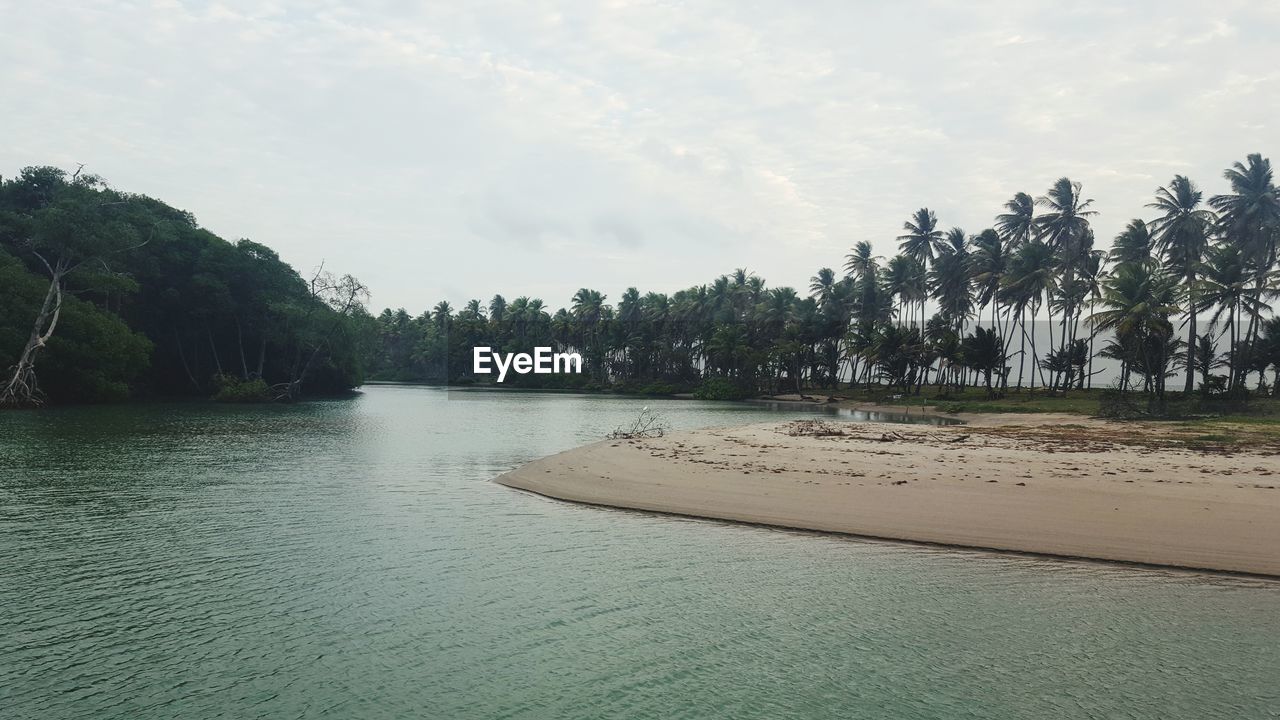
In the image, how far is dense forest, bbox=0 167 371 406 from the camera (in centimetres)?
5228

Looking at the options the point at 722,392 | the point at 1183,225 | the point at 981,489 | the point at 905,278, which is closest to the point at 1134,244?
the point at 1183,225

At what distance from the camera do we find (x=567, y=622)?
10.6 meters

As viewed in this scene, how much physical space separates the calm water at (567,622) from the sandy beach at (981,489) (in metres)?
1.14

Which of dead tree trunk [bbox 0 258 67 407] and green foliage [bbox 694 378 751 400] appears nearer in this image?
dead tree trunk [bbox 0 258 67 407]

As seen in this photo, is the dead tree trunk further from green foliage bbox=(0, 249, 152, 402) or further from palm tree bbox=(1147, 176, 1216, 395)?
palm tree bbox=(1147, 176, 1216, 395)

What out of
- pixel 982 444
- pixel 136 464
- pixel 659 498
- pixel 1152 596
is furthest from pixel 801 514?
pixel 136 464

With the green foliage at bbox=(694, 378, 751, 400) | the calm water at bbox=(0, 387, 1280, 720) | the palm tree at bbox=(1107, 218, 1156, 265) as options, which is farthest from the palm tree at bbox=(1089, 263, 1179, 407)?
the green foliage at bbox=(694, 378, 751, 400)

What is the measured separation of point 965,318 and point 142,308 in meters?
97.1

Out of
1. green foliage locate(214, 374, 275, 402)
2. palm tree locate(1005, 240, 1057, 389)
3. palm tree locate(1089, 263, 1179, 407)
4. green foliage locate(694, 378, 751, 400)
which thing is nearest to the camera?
palm tree locate(1089, 263, 1179, 407)

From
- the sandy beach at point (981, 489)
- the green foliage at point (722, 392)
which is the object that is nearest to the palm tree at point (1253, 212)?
the sandy beach at point (981, 489)

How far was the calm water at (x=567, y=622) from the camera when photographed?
26.6 ft

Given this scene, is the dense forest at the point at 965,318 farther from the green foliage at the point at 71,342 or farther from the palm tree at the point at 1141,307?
the green foliage at the point at 71,342

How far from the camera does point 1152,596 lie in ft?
38.1

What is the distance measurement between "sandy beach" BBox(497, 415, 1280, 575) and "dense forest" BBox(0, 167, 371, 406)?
45.6m
